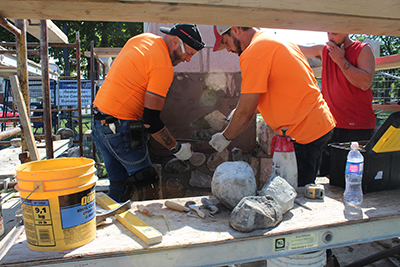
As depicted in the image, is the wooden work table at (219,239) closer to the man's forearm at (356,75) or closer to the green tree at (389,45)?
the man's forearm at (356,75)

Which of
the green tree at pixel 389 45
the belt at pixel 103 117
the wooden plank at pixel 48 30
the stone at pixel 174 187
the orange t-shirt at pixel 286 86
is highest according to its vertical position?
the green tree at pixel 389 45

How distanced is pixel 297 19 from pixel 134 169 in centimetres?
178

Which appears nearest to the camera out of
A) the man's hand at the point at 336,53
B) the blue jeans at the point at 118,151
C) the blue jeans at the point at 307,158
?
the blue jeans at the point at 307,158

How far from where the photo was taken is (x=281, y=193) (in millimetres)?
1590

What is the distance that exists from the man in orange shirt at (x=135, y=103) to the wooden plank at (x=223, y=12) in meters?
0.93

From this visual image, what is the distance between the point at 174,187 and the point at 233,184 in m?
2.01

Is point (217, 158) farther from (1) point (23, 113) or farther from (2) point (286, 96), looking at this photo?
(1) point (23, 113)

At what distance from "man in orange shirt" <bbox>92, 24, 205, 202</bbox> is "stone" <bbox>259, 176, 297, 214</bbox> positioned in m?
1.13

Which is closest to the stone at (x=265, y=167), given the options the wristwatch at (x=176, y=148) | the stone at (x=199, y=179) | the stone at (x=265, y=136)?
the stone at (x=265, y=136)

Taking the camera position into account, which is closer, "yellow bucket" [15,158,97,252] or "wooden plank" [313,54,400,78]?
"yellow bucket" [15,158,97,252]

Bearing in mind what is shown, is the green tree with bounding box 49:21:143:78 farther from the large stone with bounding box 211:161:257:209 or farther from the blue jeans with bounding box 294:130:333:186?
the large stone with bounding box 211:161:257:209

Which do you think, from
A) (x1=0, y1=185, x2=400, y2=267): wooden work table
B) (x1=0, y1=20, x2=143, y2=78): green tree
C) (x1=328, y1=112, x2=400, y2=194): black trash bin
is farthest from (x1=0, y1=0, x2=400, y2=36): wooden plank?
(x1=0, y1=20, x2=143, y2=78): green tree

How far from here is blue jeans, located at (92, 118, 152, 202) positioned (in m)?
2.43

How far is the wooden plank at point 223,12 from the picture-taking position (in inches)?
47.9
